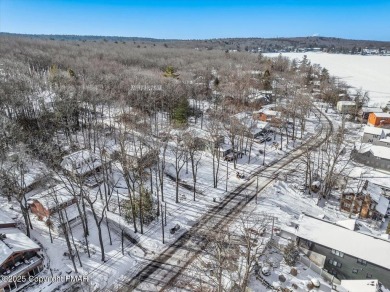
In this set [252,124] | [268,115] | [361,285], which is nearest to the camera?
[361,285]

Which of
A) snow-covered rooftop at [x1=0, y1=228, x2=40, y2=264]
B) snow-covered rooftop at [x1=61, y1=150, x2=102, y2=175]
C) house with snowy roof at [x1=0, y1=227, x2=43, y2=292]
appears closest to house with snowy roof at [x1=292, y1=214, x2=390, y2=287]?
house with snowy roof at [x1=0, y1=227, x2=43, y2=292]

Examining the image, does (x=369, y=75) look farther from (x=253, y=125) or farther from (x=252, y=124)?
(x=253, y=125)

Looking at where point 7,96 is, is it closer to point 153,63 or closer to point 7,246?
point 7,246

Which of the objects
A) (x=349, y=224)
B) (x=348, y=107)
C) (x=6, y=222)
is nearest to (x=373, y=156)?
(x=349, y=224)

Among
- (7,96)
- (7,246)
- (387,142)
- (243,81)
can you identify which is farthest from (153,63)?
(7,246)

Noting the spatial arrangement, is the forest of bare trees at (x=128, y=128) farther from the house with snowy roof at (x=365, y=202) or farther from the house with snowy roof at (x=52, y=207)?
the house with snowy roof at (x=365, y=202)

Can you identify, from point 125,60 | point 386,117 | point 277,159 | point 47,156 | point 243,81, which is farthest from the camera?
point 125,60

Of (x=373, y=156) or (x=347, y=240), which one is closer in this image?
(x=347, y=240)

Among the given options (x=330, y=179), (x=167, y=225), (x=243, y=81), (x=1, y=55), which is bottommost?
(x=167, y=225)
